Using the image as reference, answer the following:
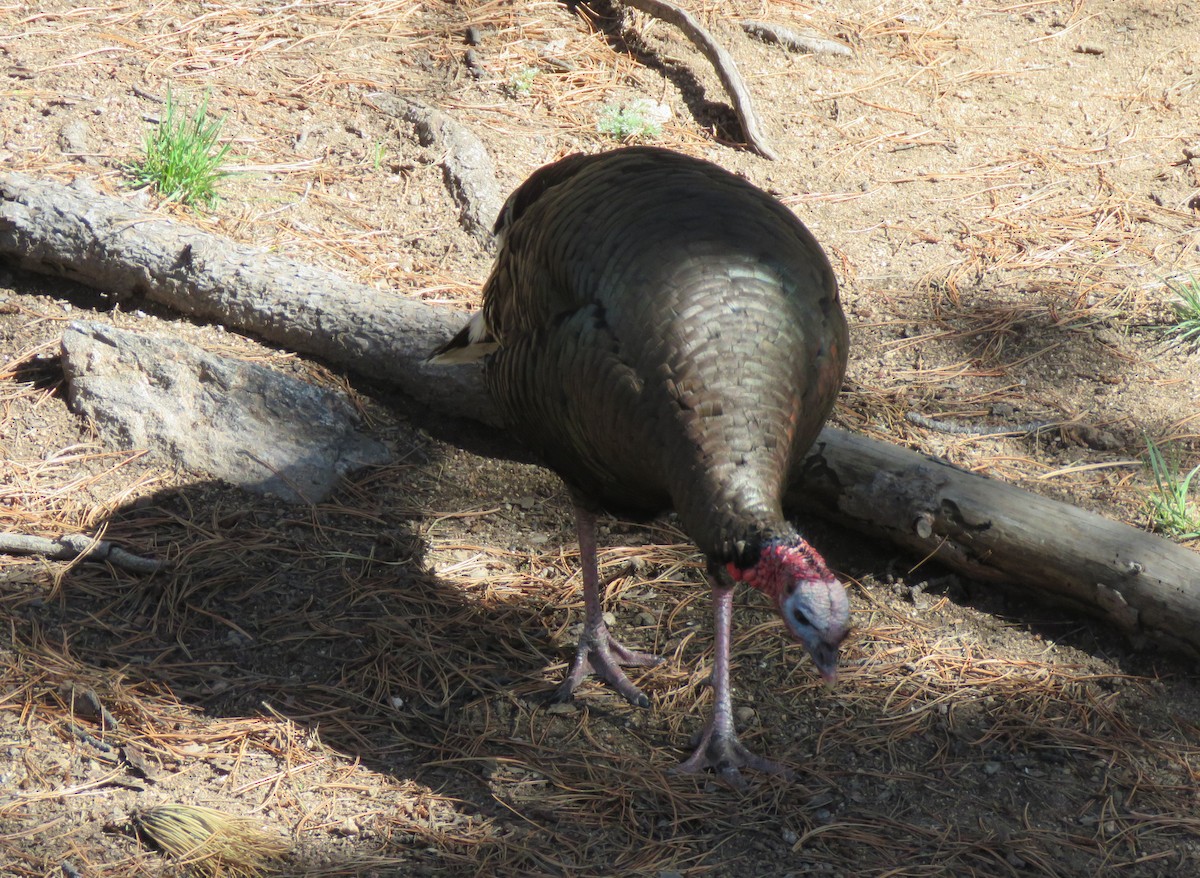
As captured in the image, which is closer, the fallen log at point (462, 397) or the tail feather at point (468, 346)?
the fallen log at point (462, 397)

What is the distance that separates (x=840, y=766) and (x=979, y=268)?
298cm

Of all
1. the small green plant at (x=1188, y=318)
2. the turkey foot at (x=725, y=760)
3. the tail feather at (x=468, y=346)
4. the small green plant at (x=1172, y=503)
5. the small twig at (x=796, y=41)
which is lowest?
the turkey foot at (x=725, y=760)

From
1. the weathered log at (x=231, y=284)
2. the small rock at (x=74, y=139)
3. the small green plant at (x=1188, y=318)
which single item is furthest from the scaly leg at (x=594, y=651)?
the small rock at (x=74, y=139)

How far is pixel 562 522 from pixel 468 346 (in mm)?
794

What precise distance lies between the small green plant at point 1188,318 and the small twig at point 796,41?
8.98ft

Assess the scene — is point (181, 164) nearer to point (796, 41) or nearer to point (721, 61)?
point (721, 61)

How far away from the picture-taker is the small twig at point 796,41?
6.73 metres

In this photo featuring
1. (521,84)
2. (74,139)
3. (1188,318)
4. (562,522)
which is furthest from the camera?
(521,84)

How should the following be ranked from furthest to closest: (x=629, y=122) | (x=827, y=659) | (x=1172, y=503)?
1. (x=629, y=122)
2. (x=1172, y=503)
3. (x=827, y=659)

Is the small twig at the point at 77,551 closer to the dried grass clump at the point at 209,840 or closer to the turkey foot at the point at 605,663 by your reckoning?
the dried grass clump at the point at 209,840

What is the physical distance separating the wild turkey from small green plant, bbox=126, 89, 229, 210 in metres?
2.14

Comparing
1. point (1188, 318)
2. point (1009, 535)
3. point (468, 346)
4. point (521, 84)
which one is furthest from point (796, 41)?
point (1009, 535)

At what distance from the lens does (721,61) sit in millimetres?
6316

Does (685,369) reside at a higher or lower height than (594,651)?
higher
